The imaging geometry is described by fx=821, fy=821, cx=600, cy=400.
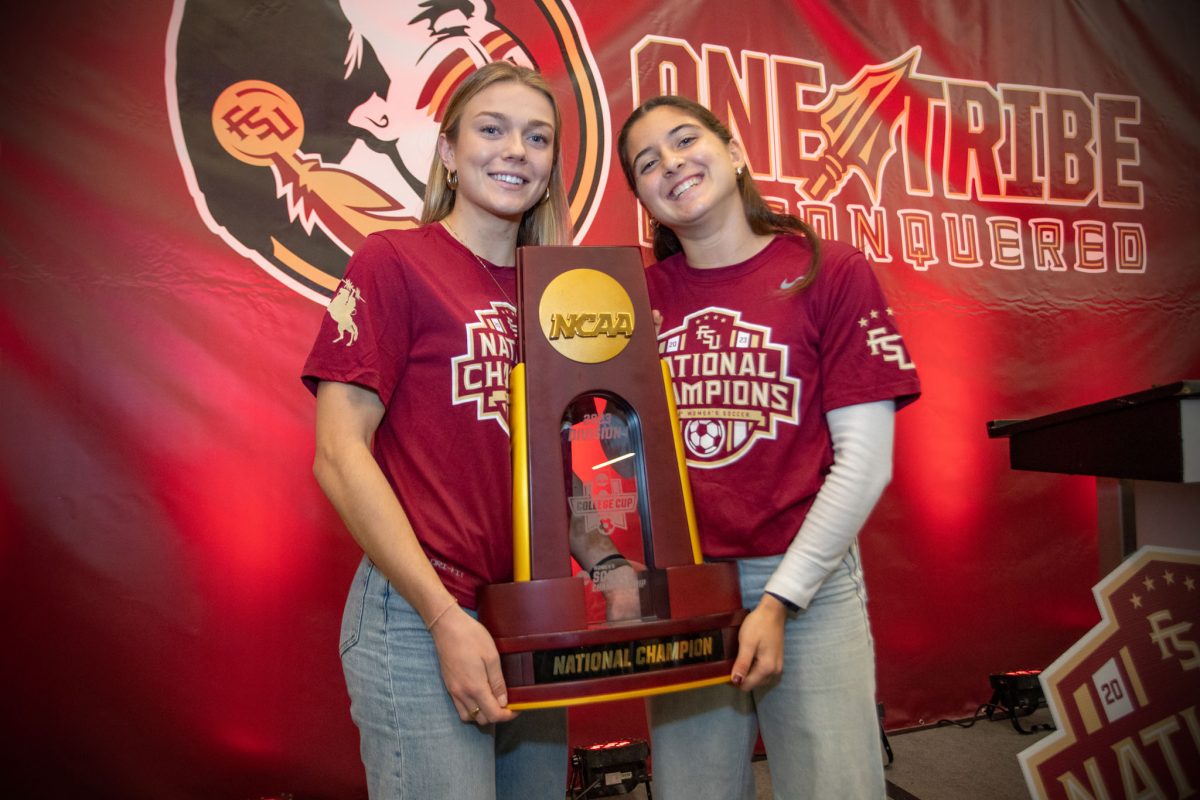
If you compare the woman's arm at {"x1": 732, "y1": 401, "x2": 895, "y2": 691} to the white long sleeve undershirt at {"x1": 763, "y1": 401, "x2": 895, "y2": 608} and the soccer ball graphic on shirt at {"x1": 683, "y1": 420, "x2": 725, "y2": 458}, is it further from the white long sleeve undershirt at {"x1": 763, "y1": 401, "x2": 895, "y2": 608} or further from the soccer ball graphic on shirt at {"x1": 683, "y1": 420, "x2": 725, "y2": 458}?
the soccer ball graphic on shirt at {"x1": 683, "y1": 420, "x2": 725, "y2": 458}

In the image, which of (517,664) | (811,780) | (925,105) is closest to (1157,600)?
(811,780)

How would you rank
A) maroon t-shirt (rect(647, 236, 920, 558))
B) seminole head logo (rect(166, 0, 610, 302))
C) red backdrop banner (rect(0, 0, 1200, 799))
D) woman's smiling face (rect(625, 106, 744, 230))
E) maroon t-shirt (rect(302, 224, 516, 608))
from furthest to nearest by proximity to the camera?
seminole head logo (rect(166, 0, 610, 302)), red backdrop banner (rect(0, 0, 1200, 799)), woman's smiling face (rect(625, 106, 744, 230)), maroon t-shirt (rect(647, 236, 920, 558)), maroon t-shirt (rect(302, 224, 516, 608))

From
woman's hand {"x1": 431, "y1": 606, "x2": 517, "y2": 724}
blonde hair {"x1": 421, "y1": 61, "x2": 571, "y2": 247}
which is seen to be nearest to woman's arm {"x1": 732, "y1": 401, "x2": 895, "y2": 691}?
woman's hand {"x1": 431, "y1": 606, "x2": 517, "y2": 724}

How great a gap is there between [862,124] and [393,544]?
85.7 inches

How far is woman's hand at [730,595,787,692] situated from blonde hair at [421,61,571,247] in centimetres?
58

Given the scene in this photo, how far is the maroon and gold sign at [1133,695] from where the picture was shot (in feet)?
4.04

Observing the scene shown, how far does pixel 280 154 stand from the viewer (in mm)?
2008

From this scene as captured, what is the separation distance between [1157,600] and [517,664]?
107cm

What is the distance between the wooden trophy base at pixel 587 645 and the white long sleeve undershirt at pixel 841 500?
5.3 inches

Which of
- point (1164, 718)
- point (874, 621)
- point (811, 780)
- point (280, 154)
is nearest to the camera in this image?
point (811, 780)

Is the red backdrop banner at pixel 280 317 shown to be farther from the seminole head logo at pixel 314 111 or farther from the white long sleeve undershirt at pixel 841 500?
the white long sleeve undershirt at pixel 841 500

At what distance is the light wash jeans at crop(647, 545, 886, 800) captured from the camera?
101 centimetres

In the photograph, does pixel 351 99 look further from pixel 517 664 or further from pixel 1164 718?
pixel 1164 718

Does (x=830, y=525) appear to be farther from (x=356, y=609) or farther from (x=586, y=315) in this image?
(x=356, y=609)
